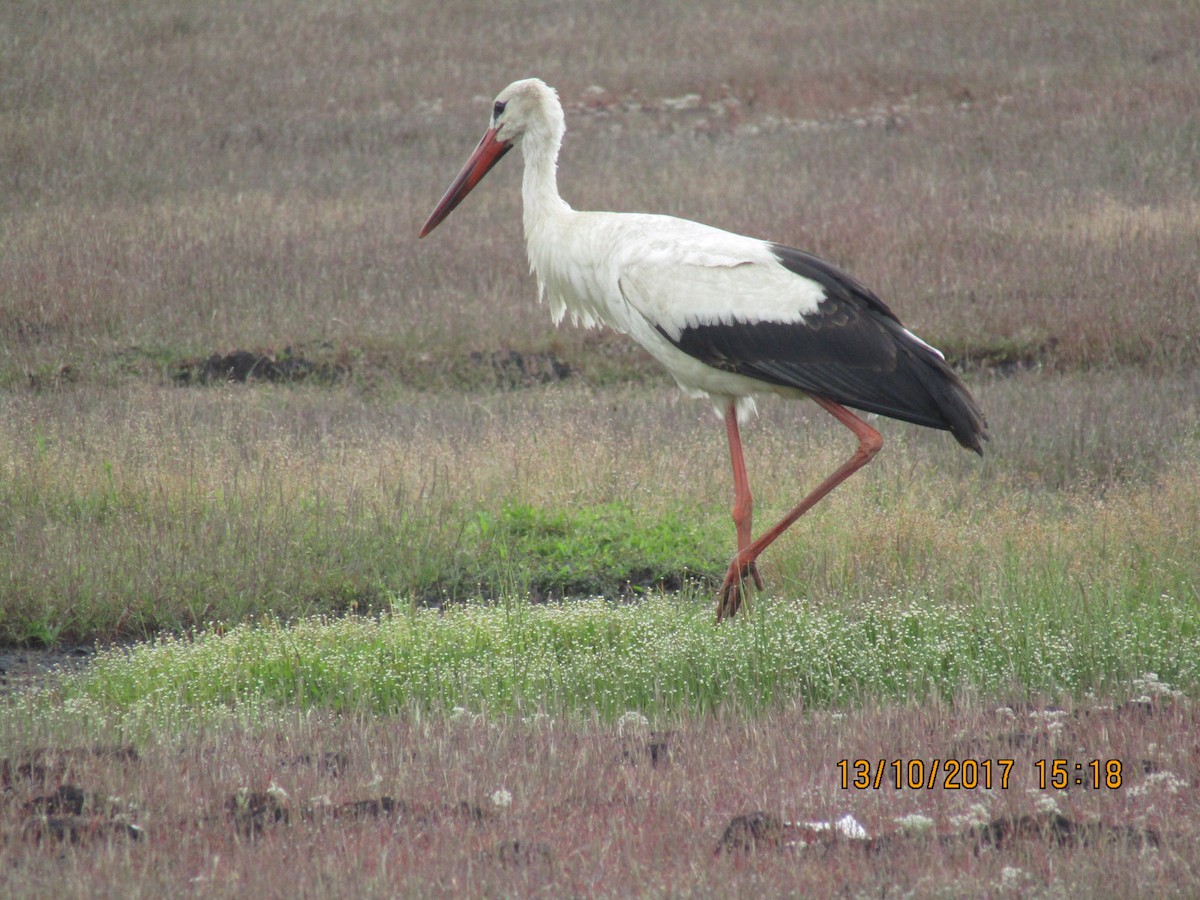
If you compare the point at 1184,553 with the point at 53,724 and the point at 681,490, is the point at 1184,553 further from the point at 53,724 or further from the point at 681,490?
the point at 53,724

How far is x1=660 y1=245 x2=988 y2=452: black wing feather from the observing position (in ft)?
19.5

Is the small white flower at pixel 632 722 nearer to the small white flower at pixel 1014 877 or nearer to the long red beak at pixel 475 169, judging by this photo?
the small white flower at pixel 1014 877

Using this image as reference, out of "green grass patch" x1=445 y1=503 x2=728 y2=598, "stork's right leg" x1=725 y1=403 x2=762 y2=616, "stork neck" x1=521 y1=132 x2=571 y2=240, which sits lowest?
"green grass patch" x1=445 y1=503 x2=728 y2=598

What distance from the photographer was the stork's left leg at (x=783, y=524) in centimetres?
604

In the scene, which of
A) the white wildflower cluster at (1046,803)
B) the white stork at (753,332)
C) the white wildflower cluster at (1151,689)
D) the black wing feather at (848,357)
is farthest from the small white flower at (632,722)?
the black wing feather at (848,357)

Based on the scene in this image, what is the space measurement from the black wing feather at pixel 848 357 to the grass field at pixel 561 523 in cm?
84

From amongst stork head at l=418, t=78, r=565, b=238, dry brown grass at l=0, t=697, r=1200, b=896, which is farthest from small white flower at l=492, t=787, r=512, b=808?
stork head at l=418, t=78, r=565, b=238

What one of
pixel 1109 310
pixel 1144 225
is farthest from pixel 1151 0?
pixel 1109 310

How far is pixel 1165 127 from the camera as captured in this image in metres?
17.0

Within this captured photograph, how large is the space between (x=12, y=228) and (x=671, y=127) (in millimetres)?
9615

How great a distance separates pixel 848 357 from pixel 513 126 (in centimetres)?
238

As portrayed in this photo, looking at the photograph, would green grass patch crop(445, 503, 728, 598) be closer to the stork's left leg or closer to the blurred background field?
the blurred background field

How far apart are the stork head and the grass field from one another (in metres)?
1.76

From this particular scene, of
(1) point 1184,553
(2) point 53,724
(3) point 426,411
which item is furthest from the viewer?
(3) point 426,411
